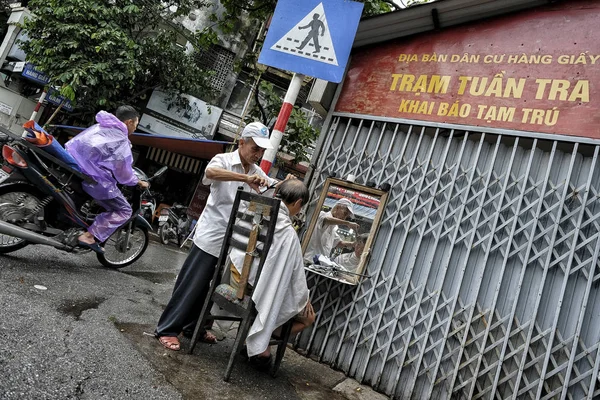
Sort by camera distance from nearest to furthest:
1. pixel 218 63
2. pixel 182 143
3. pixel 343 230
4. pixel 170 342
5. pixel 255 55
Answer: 1. pixel 170 342
2. pixel 343 230
3. pixel 255 55
4. pixel 182 143
5. pixel 218 63

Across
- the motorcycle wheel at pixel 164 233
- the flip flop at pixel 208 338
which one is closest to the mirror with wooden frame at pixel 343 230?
the flip flop at pixel 208 338

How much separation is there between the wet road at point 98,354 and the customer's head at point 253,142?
58.0 inches

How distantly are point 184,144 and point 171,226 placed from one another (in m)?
2.56

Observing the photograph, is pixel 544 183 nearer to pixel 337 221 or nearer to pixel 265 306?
pixel 337 221

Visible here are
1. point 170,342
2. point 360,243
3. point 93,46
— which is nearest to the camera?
point 170,342

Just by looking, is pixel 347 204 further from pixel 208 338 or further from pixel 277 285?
pixel 208 338

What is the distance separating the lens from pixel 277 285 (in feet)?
8.30

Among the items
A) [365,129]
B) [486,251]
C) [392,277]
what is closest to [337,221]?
[392,277]

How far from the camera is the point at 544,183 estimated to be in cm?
Result: 304

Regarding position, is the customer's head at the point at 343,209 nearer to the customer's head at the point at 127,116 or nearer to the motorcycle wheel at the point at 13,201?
the customer's head at the point at 127,116

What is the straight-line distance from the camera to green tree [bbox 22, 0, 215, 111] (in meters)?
10.8

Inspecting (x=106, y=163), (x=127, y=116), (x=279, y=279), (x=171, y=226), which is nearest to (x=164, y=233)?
(x=171, y=226)

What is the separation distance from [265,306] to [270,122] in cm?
906

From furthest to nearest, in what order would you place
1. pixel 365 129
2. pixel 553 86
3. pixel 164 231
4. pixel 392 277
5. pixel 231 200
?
pixel 164 231 < pixel 365 129 < pixel 392 277 < pixel 553 86 < pixel 231 200
